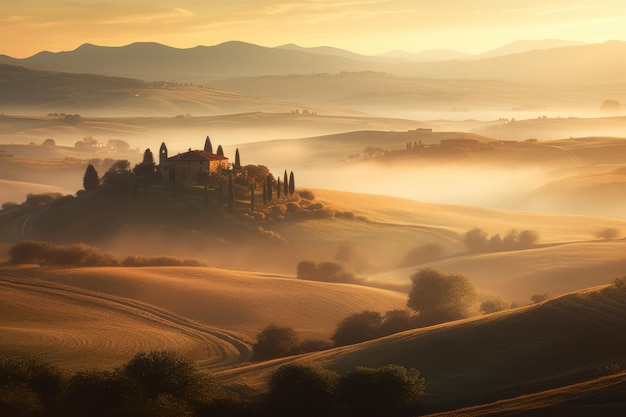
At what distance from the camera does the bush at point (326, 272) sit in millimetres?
89250

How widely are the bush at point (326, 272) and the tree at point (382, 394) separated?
48039 mm

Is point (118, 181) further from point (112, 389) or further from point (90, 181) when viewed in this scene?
point (112, 389)

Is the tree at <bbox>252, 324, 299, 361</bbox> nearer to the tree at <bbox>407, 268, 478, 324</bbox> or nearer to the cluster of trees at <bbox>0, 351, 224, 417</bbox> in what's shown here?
the tree at <bbox>407, 268, 478, 324</bbox>

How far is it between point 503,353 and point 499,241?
Answer: 65047 mm

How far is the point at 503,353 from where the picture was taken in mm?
46438

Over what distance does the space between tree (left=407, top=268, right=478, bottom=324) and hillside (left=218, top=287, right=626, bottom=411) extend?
15.5m

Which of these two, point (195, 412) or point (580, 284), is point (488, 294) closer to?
point (580, 284)

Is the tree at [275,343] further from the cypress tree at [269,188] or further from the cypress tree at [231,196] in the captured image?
the cypress tree at [269,188]

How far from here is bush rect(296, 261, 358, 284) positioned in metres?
89.2

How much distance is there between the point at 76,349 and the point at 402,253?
192 feet

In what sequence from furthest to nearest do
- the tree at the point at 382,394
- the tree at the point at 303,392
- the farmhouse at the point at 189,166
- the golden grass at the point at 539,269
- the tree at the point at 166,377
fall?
the farmhouse at the point at 189,166 < the golden grass at the point at 539,269 < the tree at the point at 303,392 < the tree at the point at 382,394 < the tree at the point at 166,377

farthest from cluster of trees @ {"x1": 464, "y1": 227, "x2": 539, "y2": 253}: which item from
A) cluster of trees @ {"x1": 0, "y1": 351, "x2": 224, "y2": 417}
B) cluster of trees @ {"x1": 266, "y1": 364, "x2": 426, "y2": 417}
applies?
cluster of trees @ {"x1": 0, "y1": 351, "x2": 224, "y2": 417}

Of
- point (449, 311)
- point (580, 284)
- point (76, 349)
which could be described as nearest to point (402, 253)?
point (580, 284)

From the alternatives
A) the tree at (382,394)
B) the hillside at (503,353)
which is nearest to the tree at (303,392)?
the tree at (382,394)
